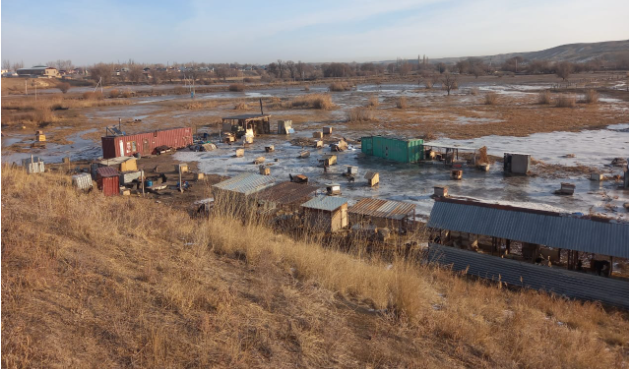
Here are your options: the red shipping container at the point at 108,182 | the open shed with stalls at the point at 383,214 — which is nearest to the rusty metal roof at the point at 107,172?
the red shipping container at the point at 108,182

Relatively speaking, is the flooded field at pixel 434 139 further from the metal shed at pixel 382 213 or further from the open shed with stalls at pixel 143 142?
the metal shed at pixel 382 213

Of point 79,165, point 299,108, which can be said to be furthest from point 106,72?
point 79,165

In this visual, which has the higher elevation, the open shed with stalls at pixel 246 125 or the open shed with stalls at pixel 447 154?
the open shed with stalls at pixel 246 125

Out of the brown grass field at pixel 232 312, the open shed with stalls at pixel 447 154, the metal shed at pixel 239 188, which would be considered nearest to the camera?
the brown grass field at pixel 232 312

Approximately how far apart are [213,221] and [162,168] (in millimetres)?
18430

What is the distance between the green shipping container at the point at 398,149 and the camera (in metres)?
25.6

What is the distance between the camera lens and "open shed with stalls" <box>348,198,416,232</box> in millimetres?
14523

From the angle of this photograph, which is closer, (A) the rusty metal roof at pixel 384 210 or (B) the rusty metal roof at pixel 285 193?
(A) the rusty metal roof at pixel 384 210

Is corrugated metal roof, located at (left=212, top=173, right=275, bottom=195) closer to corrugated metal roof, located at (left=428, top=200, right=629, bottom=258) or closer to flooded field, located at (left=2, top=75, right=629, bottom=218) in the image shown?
flooded field, located at (left=2, top=75, right=629, bottom=218)

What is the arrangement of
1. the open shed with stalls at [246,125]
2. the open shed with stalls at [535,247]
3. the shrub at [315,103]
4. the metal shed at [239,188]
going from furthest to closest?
the shrub at [315,103] < the open shed with stalls at [246,125] < the metal shed at [239,188] < the open shed with stalls at [535,247]

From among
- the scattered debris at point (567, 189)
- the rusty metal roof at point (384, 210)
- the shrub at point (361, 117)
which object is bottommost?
the scattered debris at point (567, 189)

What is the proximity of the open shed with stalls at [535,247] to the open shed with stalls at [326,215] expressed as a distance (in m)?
3.52

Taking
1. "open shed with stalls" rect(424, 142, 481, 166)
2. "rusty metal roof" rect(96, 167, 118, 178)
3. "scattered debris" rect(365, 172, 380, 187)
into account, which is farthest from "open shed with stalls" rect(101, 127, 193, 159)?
"open shed with stalls" rect(424, 142, 481, 166)

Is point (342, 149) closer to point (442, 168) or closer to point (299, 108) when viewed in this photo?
point (442, 168)
